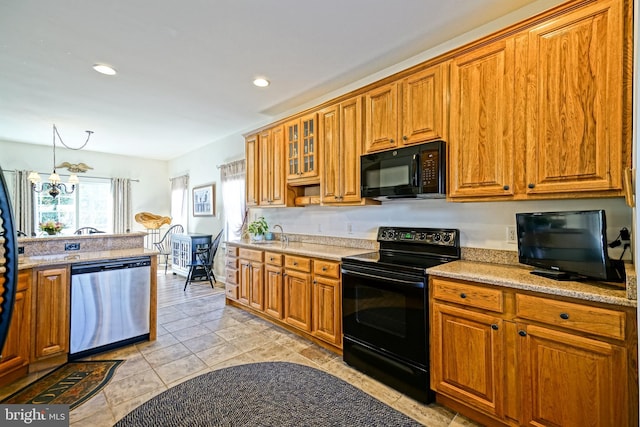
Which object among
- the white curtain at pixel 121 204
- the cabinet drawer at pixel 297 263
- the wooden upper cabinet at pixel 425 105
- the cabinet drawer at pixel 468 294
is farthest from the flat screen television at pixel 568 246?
the white curtain at pixel 121 204

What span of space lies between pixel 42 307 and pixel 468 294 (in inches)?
128

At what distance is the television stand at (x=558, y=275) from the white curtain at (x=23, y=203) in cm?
751

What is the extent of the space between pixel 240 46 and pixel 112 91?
73.4 inches

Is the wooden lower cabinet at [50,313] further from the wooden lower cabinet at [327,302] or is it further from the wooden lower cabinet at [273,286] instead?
the wooden lower cabinet at [327,302]

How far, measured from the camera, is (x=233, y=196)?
5.33 meters

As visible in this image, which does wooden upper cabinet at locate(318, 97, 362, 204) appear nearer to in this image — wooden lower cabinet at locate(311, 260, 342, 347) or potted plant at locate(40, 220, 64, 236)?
wooden lower cabinet at locate(311, 260, 342, 347)

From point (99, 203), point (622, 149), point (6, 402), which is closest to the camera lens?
point (622, 149)

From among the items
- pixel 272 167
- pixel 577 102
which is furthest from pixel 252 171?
pixel 577 102

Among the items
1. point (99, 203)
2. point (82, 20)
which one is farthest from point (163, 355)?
point (99, 203)

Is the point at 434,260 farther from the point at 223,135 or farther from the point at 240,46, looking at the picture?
the point at 223,135

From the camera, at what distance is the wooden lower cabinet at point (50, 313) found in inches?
104

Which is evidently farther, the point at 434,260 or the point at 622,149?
the point at 434,260

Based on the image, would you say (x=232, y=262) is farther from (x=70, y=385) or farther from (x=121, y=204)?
(x=121, y=204)

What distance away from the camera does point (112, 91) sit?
3633 mm
